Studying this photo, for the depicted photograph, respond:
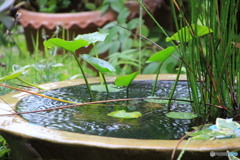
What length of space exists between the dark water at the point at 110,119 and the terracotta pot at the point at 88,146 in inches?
3.7

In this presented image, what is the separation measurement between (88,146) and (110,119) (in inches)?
10.4

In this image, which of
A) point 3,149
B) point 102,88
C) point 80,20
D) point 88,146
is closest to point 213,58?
point 88,146

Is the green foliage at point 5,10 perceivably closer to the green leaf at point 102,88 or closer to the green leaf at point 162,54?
the green leaf at point 102,88

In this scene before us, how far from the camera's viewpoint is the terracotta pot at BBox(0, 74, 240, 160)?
28.9 inches

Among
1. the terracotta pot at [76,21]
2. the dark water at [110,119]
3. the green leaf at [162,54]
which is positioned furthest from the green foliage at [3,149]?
the terracotta pot at [76,21]

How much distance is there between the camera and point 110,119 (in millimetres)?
1015

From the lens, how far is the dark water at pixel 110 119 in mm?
906

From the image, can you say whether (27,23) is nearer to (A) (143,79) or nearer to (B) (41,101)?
(A) (143,79)

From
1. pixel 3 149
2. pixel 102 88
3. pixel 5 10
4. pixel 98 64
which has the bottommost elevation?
pixel 3 149

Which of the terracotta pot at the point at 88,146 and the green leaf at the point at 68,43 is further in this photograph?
the green leaf at the point at 68,43

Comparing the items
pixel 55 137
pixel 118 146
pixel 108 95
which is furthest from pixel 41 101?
pixel 118 146

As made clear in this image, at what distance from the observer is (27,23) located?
339 centimetres

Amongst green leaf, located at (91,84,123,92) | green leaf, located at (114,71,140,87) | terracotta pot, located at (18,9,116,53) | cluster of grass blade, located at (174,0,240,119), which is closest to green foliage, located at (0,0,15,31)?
green leaf, located at (91,84,123,92)

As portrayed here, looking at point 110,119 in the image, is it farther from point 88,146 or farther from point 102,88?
point 102,88
